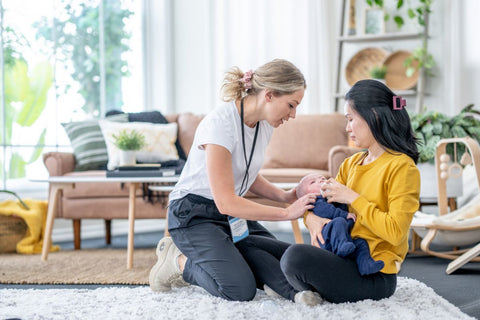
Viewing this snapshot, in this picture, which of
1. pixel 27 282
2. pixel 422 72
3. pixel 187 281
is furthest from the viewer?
pixel 422 72

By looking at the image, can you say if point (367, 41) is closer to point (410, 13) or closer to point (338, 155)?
point (410, 13)

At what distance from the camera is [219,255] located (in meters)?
2.01

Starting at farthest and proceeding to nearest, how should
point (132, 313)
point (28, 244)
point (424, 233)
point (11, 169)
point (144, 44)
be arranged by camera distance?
1. point (144, 44)
2. point (11, 169)
3. point (28, 244)
4. point (424, 233)
5. point (132, 313)

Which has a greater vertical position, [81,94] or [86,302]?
[81,94]

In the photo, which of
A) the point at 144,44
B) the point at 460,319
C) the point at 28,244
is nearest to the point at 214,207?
the point at 460,319

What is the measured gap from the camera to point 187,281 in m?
2.13

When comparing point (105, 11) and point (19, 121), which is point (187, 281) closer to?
point (19, 121)

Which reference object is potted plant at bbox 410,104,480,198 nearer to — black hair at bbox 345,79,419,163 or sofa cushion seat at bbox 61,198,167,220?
sofa cushion seat at bbox 61,198,167,220

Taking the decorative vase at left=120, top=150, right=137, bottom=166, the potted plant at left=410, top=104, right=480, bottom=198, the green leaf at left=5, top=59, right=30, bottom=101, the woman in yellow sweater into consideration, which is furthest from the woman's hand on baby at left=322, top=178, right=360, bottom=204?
the green leaf at left=5, top=59, right=30, bottom=101

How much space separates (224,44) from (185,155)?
1.29m

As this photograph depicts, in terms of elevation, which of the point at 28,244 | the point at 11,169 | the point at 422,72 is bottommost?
the point at 28,244

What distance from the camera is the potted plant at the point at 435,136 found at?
3.38 metres

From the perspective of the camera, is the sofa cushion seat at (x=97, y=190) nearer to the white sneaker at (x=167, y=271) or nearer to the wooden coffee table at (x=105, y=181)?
the wooden coffee table at (x=105, y=181)

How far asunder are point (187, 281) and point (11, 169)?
8.03 feet
